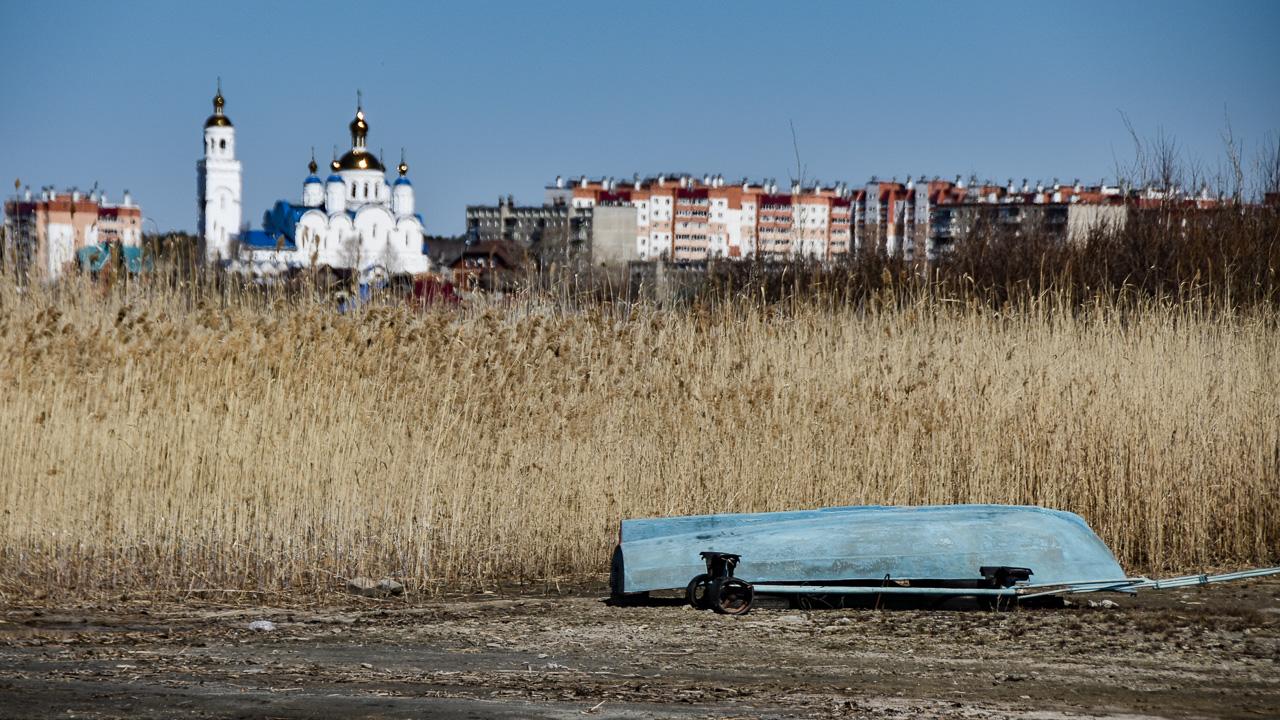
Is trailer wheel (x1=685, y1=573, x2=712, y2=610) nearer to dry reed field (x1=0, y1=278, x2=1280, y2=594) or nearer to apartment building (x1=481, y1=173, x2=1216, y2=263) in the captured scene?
dry reed field (x1=0, y1=278, x2=1280, y2=594)

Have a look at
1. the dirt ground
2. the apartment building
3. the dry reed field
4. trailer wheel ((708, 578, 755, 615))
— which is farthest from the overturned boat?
the apartment building

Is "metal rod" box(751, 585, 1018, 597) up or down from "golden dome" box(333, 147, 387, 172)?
down

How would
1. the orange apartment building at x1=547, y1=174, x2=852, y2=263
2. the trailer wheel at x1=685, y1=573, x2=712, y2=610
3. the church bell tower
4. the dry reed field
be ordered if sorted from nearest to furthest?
1. the trailer wheel at x1=685, y1=573, x2=712, y2=610
2. the dry reed field
3. the church bell tower
4. the orange apartment building at x1=547, y1=174, x2=852, y2=263

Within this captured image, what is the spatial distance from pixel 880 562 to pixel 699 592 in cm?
98

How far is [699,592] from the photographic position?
7.47 m

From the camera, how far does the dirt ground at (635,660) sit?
5.44m

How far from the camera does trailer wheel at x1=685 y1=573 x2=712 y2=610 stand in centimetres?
741

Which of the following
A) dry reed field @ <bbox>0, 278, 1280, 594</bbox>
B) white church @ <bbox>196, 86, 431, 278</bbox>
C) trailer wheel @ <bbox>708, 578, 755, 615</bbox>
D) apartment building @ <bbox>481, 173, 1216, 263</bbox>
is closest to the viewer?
trailer wheel @ <bbox>708, 578, 755, 615</bbox>

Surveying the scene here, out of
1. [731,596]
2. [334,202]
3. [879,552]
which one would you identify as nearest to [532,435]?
[731,596]

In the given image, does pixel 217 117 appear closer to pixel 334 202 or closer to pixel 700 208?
pixel 334 202

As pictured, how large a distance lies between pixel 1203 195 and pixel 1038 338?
843 centimetres

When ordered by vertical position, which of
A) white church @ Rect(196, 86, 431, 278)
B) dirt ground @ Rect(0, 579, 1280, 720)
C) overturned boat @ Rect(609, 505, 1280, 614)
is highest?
white church @ Rect(196, 86, 431, 278)

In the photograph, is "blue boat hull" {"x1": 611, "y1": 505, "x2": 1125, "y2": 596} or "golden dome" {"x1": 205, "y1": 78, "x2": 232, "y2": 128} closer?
"blue boat hull" {"x1": 611, "y1": 505, "x2": 1125, "y2": 596}

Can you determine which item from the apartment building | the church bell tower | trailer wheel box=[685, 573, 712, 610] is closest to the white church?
the church bell tower
